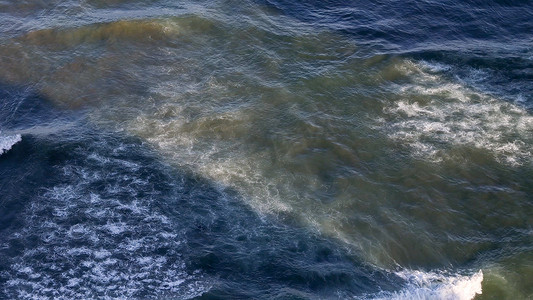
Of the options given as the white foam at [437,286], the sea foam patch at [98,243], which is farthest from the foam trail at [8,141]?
the white foam at [437,286]

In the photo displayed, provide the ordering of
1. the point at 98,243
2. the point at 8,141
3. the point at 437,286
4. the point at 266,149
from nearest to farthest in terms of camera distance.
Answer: the point at 437,286 → the point at 98,243 → the point at 8,141 → the point at 266,149

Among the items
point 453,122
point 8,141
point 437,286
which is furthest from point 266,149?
point 8,141

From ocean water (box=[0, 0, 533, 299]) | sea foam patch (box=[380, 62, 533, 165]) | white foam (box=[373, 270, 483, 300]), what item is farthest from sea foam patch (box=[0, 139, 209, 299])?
sea foam patch (box=[380, 62, 533, 165])

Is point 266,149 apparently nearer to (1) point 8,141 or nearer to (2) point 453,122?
(2) point 453,122

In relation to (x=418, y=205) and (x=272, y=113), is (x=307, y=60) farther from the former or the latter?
(x=418, y=205)

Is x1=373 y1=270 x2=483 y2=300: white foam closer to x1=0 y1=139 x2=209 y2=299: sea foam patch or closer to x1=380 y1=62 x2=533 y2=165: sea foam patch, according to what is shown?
x1=380 y1=62 x2=533 y2=165: sea foam patch

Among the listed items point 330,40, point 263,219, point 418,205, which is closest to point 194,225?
point 263,219

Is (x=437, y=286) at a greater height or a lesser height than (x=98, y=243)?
greater
